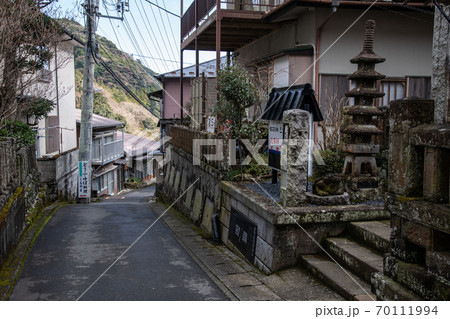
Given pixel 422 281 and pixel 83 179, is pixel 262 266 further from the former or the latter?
pixel 83 179

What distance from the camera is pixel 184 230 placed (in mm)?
12047

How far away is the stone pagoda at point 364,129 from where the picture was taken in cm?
873

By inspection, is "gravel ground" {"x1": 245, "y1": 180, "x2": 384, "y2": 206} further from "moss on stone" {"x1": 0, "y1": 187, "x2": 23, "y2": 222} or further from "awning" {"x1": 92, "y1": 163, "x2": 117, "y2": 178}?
"awning" {"x1": 92, "y1": 163, "x2": 117, "y2": 178}

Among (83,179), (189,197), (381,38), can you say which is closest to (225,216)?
(189,197)

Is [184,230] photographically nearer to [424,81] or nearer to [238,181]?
[238,181]

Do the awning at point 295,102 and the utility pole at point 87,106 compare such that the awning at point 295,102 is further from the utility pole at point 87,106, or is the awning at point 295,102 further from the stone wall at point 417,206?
the utility pole at point 87,106

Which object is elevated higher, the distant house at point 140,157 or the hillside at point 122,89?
the hillside at point 122,89

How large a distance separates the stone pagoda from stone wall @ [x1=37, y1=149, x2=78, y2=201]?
47.8 feet

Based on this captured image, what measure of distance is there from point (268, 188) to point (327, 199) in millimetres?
2078

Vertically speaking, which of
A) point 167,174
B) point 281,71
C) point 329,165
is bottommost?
point 167,174

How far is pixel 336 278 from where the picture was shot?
6.53 meters

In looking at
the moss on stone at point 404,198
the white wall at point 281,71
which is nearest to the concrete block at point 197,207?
the white wall at point 281,71

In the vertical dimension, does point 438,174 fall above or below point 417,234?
above

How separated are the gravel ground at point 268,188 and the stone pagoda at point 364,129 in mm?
1578
